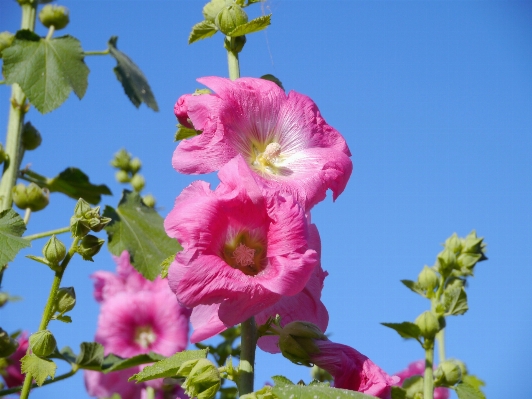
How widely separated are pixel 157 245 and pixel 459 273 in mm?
930

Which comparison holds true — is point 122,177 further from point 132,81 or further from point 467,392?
point 467,392

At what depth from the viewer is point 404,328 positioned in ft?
6.36

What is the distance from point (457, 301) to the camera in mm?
1997

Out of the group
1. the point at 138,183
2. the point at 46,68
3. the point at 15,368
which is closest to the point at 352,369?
the point at 15,368

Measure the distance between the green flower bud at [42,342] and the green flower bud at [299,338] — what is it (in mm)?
418

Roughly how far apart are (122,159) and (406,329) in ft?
5.22

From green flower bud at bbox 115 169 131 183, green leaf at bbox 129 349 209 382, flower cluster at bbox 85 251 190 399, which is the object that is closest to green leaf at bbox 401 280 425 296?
flower cluster at bbox 85 251 190 399

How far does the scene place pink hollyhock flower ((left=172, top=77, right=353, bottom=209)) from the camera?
1.15 meters

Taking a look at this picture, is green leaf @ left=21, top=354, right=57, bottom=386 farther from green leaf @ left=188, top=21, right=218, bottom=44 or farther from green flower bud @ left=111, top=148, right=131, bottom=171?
green flower bud @ left=111, top=148, right=131, bottom=171

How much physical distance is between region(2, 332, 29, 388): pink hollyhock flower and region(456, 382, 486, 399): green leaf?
1272 mm

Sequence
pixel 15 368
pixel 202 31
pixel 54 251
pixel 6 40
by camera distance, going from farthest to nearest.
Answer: pixel 6 40
pixel 15 368
pixel 202 31
pixel 54 251

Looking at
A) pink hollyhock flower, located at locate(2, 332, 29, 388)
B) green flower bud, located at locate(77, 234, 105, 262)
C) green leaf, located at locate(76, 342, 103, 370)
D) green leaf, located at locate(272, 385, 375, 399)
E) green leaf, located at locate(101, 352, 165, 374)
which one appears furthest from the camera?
pink hollyhock flower, located at locate(2, 332, 29, 388)

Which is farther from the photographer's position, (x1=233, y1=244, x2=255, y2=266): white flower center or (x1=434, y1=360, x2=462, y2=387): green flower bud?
(x1=434, y1=360, x2=462, y2=387): green flower bud

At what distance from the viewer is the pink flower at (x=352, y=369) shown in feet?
3.67
